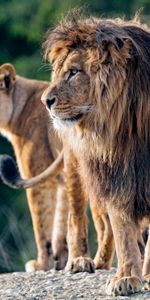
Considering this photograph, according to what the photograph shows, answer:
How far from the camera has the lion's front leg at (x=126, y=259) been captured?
7797 millimetres

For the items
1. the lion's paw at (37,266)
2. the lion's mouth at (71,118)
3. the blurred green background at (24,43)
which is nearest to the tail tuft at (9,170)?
the lion's paw at (37,266)

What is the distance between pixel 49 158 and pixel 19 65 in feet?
31.0

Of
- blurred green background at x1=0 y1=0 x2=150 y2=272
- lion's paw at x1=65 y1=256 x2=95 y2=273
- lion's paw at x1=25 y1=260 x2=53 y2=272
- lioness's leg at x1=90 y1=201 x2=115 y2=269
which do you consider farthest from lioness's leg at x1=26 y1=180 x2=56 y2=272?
blurred green background at x1=0 y1=0 x2=150 y2=272

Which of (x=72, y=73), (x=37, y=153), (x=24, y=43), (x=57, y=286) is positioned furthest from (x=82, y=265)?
(x=24, y=43)

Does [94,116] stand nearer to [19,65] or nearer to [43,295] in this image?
[43,295]

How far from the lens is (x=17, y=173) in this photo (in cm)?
1032

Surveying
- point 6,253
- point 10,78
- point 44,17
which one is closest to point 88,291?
point 10,78

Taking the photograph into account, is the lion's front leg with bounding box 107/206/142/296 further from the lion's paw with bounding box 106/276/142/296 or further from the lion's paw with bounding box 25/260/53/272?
the lion's paw with bounding box 25/260/53/272

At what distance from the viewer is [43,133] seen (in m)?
11.4

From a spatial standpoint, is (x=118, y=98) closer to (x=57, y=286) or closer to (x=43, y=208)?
(x=57, y=286)

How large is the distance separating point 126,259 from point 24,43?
46.7 ft

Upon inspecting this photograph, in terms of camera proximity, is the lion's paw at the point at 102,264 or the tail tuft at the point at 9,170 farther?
the tail tuft at the point at 9,170

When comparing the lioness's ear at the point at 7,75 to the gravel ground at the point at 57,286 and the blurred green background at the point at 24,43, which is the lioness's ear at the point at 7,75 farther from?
the blurred green background at the point at 24,43

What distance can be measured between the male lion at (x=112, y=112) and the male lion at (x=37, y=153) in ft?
7.43
